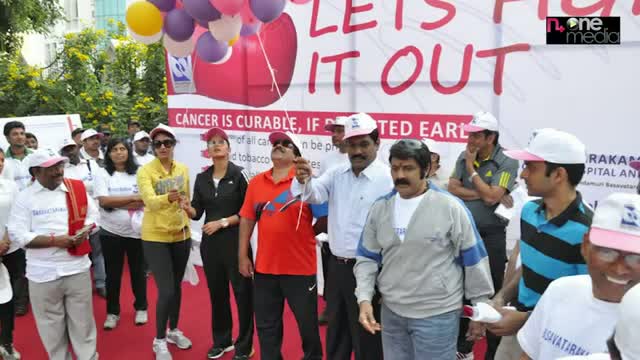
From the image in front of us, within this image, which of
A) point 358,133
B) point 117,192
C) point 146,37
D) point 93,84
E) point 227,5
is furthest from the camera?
point 93,84

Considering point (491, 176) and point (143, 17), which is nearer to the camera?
point (491, 176)

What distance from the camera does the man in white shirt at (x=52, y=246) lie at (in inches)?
140

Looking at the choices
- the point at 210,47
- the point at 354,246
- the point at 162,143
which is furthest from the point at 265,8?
the point at 354,246

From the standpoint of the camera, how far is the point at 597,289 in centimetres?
161

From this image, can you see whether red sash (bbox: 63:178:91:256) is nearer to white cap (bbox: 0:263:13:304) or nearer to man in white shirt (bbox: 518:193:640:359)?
white cap (bbox: 0:263:13:304)

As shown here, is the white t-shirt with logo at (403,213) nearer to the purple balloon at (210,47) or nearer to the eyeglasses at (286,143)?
the eyeglasses at (286,143)

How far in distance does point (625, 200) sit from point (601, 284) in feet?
0.81

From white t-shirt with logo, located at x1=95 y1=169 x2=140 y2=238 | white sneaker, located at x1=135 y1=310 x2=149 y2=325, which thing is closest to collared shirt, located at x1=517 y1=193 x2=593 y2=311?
white t-shirt with logo, located at x1=95 y1=169 x2=140 y2=238

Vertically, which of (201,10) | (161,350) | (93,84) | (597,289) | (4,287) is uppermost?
(93,84)

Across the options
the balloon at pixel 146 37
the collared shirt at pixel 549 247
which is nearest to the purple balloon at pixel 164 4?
the balloon at pixel 146 37

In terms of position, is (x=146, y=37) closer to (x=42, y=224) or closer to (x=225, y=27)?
(x=225, y=27)

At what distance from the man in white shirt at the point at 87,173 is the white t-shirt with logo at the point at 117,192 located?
110 millimetres

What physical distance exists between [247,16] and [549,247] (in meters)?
2.74

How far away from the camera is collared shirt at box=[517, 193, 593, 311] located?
2172 mm
